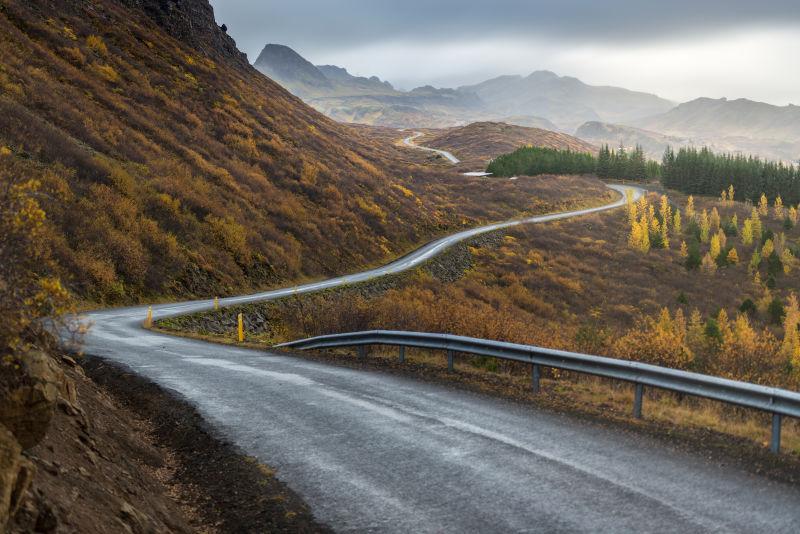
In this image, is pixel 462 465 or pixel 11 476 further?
pixel 462 465

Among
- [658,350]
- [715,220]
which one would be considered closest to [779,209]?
[715,220]

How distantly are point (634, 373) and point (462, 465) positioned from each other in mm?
3522

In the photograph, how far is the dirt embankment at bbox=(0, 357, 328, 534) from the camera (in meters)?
4.58

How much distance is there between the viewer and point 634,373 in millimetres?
8883

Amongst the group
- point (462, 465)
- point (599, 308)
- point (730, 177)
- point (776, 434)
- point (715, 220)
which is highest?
point (730, 177)

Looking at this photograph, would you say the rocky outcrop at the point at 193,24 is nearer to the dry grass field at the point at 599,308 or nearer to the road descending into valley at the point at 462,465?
the dry grass field at the point at 599,308

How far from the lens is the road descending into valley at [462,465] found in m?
5.48

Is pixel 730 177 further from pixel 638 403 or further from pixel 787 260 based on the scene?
pixel 638 403

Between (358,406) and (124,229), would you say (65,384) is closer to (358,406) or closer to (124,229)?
(358,406)

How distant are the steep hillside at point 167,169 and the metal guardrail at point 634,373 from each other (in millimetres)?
7927

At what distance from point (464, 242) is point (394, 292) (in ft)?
71.0

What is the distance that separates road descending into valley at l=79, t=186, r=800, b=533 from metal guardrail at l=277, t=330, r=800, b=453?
97 cm

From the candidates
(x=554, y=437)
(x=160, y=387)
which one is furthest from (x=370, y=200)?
(x=554, y=437)

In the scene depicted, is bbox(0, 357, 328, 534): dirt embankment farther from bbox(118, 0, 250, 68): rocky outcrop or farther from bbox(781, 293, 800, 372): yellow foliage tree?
bbox(118, 0, 250, 68): rocky outcrop
